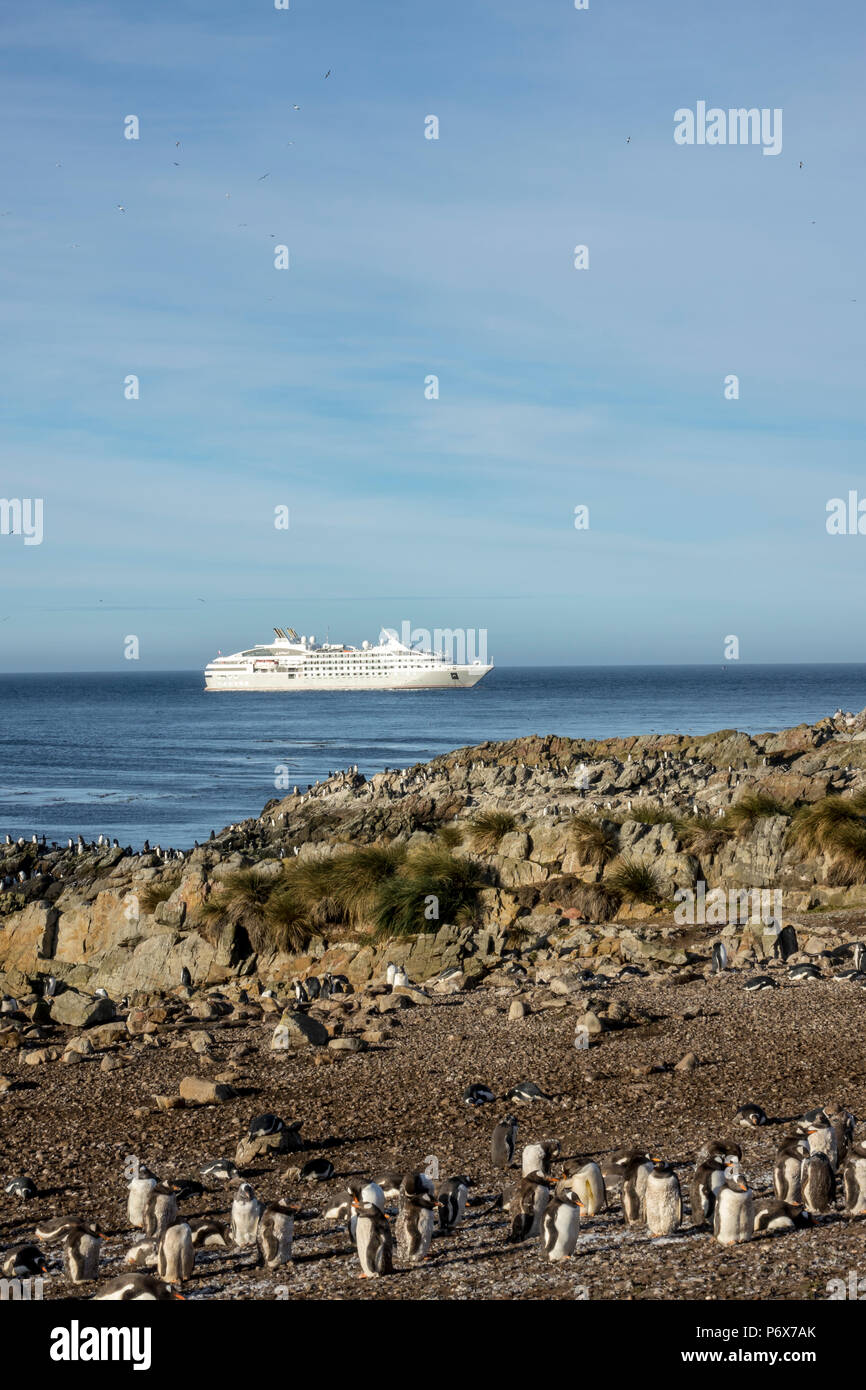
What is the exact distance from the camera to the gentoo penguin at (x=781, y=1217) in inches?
272

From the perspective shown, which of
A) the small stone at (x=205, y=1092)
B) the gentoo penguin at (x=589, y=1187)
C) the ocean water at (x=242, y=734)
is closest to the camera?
the gentoo penguin at (x=589, y=1187)

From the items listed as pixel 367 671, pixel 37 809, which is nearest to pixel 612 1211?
pixel 37 809

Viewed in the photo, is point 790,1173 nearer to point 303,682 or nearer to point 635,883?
point 635,883

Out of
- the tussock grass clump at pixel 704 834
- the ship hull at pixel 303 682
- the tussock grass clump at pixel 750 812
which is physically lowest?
the tussock grass clump at pixel 704 834

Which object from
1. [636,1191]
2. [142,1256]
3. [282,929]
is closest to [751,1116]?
[636,1191]

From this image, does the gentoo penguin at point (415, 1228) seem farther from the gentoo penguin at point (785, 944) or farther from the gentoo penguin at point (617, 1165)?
the gentoo penguin at point (785, 944)

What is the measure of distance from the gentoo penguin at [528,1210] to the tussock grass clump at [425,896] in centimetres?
1066

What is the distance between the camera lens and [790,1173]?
24.2ft

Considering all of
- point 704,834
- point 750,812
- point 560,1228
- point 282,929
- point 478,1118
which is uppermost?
point 750,812

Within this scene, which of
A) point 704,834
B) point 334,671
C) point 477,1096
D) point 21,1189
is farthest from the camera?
point 334,671

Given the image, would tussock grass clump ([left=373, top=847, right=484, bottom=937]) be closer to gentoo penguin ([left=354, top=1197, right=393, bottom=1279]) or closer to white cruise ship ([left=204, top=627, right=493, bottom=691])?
gentoo penguin ([left=354, top=1197, right=393, bottom=1279])

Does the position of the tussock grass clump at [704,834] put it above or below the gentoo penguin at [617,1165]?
above

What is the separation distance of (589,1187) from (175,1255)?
8.32 feet

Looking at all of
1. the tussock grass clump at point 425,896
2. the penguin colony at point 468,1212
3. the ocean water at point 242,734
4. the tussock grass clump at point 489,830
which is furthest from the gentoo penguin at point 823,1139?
the ocean water at point 242,734
